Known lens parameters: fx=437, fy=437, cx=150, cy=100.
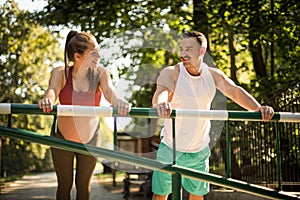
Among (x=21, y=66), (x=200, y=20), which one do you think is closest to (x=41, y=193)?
(x=200, y=20)

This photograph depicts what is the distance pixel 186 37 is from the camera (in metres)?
2.91

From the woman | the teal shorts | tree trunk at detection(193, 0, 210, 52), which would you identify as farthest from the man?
tree trunk at detection(193, 0, 210, 52)

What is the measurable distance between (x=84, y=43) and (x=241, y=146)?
4.96 metres

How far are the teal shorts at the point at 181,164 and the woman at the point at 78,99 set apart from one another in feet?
1.37

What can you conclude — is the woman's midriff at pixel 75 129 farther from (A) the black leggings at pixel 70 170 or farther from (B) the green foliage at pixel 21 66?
(B) the green foliage at pixel 21 66

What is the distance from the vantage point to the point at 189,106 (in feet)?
9.27

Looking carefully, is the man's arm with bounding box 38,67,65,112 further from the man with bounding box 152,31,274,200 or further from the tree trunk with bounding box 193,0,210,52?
the tree trunk with bounding box 193,0,210,52

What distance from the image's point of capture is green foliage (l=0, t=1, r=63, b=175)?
1645 cm

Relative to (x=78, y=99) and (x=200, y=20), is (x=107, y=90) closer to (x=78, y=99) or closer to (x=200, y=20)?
(x=78, y=99)

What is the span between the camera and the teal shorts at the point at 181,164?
2.73 m

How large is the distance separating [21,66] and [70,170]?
17801 millimetres

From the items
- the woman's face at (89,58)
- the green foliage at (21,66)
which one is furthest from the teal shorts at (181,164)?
the green foliage at (21,66)

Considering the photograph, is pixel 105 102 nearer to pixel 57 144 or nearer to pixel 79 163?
pixel 79 163

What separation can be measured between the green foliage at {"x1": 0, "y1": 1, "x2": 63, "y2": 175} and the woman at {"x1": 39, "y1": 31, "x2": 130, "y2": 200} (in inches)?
364
